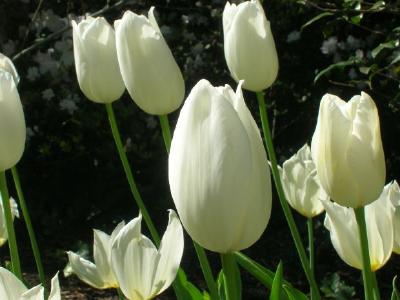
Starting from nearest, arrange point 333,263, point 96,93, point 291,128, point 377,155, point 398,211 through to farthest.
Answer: point 377,155 → point 398,211 → point 96,93 → point 333,263 → point 291,128

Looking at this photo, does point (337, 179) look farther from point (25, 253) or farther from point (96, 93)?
point (25, 253)

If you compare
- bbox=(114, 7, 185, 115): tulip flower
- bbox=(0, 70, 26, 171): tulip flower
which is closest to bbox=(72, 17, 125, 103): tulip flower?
bbox=(114, 7, 185, 115): tulip flower

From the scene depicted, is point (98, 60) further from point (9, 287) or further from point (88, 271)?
point (9, 287)

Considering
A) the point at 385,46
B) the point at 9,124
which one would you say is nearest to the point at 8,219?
the point at 9,124

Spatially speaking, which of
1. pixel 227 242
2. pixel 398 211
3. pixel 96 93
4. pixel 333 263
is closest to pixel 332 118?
pixel 227 242

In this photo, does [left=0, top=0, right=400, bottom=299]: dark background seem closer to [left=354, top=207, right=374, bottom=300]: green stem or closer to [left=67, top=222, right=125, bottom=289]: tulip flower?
[left=67, top=222, right=125, bottom=289]: tulip flower
